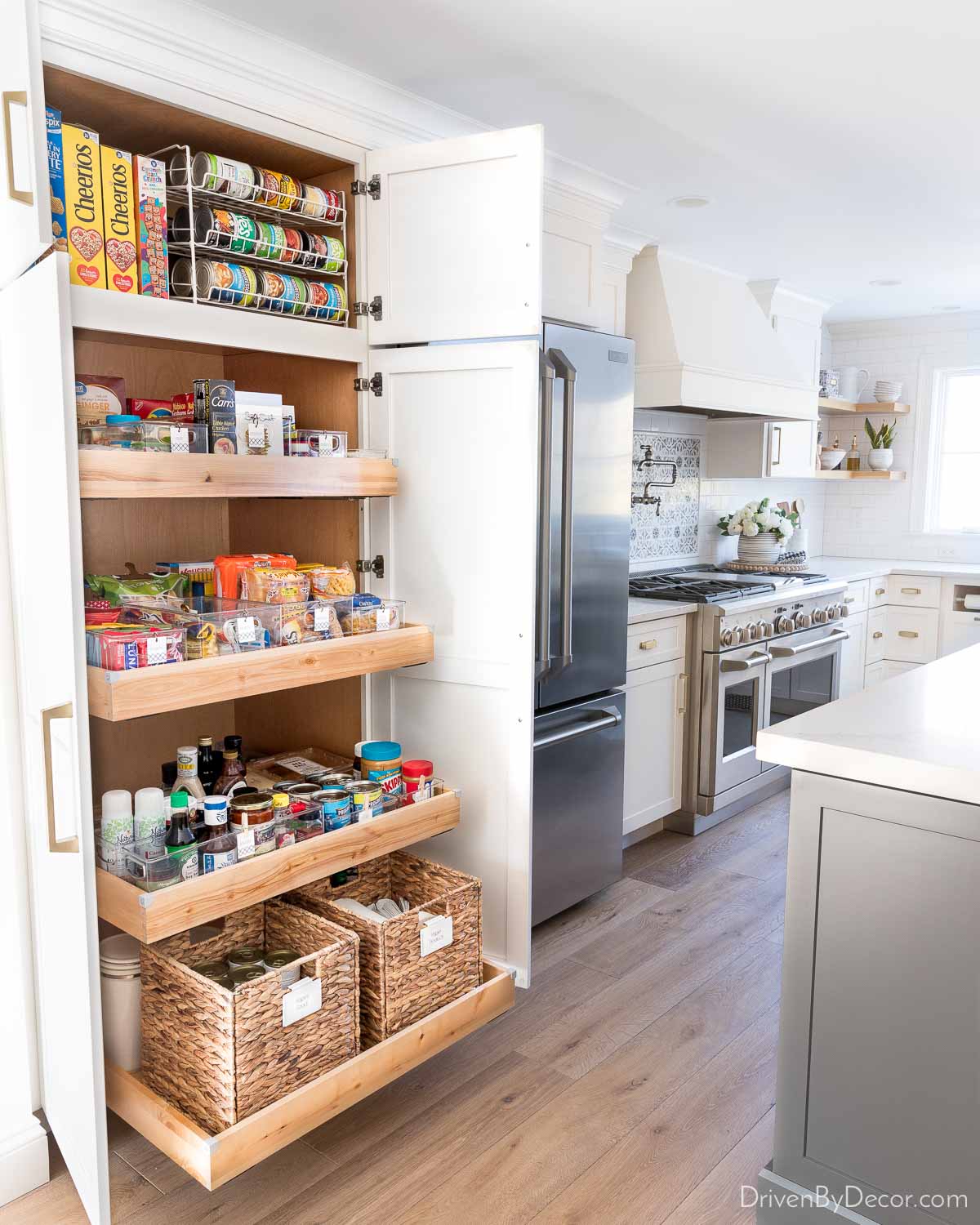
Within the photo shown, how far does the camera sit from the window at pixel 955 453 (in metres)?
6.04

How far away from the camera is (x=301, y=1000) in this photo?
195cm

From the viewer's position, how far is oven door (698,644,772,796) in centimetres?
393

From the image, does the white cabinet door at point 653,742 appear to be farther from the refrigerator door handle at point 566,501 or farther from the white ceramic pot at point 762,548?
the white ceramic pot at point 762,548

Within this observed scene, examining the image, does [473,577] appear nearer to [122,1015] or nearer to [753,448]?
[122,1015]

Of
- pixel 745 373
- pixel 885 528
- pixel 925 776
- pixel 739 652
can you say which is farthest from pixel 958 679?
pixel 885 528

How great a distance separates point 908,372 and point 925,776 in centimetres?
526

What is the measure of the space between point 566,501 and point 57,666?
159cm

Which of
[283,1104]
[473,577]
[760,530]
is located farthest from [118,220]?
[760,530]

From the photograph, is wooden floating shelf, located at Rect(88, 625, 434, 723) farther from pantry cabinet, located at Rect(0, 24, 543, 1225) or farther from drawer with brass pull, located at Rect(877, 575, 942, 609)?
drawer with brass pull, located at Rect(877, 575, 942, 609)

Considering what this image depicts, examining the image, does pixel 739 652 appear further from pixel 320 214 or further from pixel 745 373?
pixel 320 214

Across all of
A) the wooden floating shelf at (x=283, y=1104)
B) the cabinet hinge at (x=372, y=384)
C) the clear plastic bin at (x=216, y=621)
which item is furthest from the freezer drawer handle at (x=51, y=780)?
the cabinet hinge at (x=372, y=384)

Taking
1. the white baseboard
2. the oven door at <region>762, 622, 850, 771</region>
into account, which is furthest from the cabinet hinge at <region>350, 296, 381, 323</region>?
the oven door at <region>762, 622, 850, 771</region>

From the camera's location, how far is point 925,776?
63.1 inches

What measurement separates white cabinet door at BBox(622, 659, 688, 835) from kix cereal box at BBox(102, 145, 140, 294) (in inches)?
85.6
